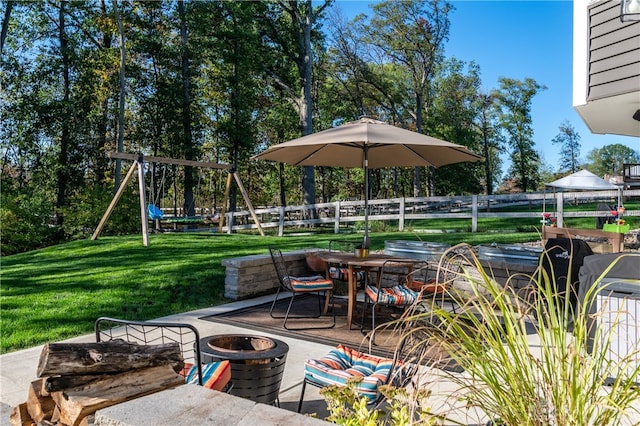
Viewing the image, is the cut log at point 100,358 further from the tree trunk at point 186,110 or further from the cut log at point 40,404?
the tree trunk at point 186,110

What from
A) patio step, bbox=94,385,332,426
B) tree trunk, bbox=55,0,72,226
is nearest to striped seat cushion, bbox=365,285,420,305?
patio step, bbox=94,385,332,426

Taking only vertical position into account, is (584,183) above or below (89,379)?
above

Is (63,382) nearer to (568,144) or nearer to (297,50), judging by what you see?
(297,50)

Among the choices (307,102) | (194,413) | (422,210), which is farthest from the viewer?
(422,210)

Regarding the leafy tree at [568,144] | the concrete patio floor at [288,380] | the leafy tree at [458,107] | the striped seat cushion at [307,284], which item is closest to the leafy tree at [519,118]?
the leafy tree at [458,107]

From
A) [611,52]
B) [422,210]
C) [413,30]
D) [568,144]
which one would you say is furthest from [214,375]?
[568,144]

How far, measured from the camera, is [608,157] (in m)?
63.9

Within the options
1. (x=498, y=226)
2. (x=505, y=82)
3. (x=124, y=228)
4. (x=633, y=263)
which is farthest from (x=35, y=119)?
(x=505, y=82)

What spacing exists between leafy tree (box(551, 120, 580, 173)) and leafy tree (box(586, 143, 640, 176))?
1883 centimetres

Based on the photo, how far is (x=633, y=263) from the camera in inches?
126

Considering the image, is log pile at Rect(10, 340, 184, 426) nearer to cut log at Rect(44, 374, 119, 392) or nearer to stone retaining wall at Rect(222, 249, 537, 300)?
cut log at Rect(44, 374, 119, 392)

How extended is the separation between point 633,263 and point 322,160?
4.19 meters

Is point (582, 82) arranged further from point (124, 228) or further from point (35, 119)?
point (35, 119)

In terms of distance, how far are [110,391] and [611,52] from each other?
221 inches
